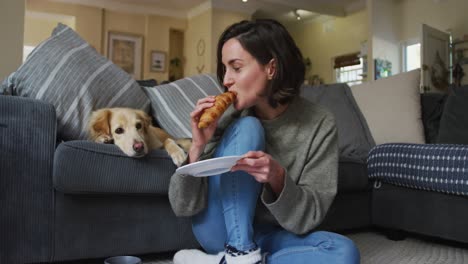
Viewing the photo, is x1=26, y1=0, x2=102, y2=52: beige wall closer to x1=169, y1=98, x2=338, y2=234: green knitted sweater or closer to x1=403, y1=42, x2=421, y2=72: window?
x1=403, y1=42, x2=421, y2=72: window

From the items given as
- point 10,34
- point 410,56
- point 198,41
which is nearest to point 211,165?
point 10,34

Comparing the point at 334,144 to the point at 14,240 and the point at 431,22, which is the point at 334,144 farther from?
the point at 431,22

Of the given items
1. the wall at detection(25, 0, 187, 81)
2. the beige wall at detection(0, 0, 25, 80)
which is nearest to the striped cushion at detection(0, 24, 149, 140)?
the beige wall at detection(0, 0, 25, 80)

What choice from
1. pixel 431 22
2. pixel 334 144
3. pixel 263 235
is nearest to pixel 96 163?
pixel 263 235

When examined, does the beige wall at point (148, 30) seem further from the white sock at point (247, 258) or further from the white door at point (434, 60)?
the white sock at point (247, 258)

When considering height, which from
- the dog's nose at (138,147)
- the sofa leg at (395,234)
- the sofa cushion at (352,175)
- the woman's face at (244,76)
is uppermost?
the woman's face at (244,76)

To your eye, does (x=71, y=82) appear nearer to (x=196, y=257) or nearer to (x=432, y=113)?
(x=196, y=257)

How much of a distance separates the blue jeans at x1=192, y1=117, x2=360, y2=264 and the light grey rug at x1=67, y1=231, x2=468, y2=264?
1.57 feet

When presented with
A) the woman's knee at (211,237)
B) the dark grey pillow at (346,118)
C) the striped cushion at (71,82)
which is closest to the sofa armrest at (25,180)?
the striped cushion at (71,82)

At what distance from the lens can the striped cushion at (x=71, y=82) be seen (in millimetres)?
1613

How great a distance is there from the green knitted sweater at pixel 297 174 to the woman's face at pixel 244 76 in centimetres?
13

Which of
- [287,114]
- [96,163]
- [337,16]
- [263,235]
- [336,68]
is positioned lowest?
[263,235]

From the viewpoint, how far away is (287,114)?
1243 millimetres

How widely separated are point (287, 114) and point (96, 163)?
654 millimetres
